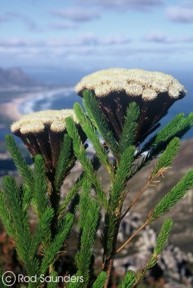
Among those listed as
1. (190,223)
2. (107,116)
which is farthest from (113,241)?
(190,223)

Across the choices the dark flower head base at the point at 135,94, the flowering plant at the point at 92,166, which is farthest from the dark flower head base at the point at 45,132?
the dark flower head base at the point at 135,94

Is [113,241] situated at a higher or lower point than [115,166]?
lower

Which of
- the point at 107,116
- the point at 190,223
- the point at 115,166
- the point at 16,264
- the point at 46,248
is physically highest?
the point at 107,116

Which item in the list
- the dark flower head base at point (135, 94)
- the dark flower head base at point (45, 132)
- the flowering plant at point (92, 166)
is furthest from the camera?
the dark flower head base at point (45, 132)

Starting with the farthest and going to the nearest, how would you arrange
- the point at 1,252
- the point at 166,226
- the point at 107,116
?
the point at 1,252, the point at 107,116, the point at 166,226

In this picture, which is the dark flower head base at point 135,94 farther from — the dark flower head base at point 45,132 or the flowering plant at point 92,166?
the dark flower head base at point 45,132

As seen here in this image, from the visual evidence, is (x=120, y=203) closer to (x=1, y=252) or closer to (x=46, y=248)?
(x=46, y=248)

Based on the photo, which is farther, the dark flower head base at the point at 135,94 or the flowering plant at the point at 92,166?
the dark flower head base at the point at 135,94
